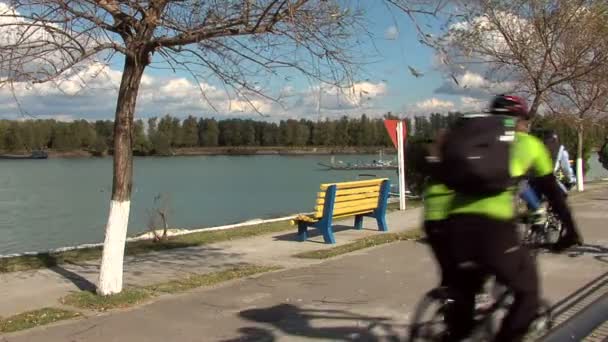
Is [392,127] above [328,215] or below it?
above

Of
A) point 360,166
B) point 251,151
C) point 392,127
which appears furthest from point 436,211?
point 251,151

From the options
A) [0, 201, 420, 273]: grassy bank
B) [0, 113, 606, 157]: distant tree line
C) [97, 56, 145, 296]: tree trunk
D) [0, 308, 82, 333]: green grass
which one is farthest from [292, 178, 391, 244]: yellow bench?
[0, 113, 606, 157]: distant tree line

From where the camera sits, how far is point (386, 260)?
948cm

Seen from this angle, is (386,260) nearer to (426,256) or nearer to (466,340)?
(426,256)

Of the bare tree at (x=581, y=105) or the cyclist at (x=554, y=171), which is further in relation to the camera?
the bare tree at (x=581, y=105)

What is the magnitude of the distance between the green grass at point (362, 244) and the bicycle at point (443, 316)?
579 centimetres

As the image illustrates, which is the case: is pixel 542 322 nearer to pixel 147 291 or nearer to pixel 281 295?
pixel 281 295

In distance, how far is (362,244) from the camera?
1095 cm

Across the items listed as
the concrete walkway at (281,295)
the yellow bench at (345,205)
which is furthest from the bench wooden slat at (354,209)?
the concrete walkway at (281,295)

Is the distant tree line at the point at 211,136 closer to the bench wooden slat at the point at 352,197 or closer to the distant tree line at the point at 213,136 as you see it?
the distant tree line at the point at 213,136

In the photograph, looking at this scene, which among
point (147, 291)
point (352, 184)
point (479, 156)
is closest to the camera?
point (479, 156)

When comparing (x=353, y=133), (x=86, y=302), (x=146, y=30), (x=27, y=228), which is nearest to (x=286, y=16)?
(x=146, y=30)

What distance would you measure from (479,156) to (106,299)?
16.2ft

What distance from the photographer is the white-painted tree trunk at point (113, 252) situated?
731cm
